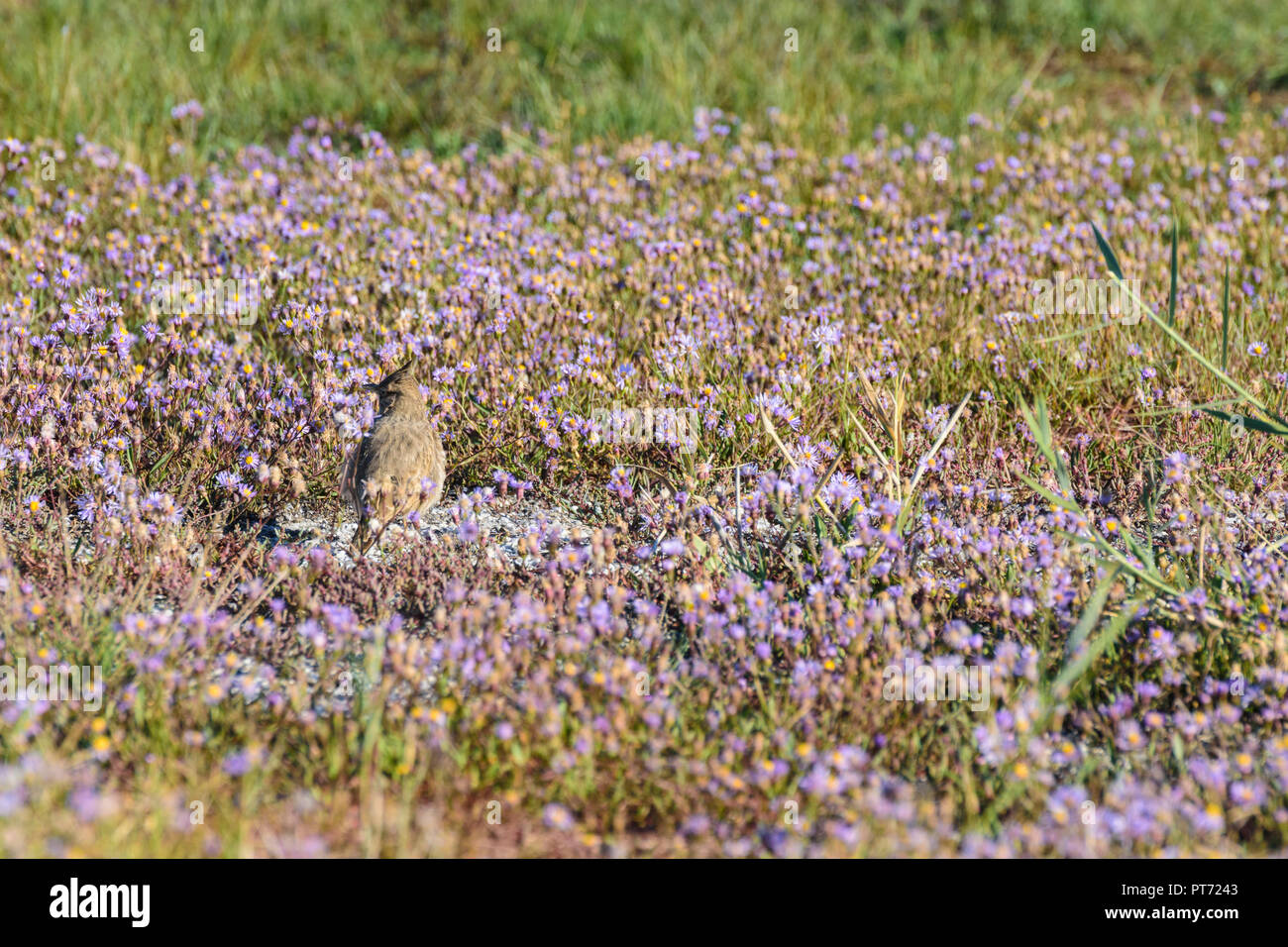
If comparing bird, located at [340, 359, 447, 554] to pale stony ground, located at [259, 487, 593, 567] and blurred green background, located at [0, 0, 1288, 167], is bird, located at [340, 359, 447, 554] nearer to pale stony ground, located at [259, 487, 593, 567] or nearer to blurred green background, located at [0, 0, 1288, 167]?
pale stony ground, located at [259, 487, 593, 567]

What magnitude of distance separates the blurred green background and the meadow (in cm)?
6

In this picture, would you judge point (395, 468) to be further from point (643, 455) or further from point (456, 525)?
point (643, 455)

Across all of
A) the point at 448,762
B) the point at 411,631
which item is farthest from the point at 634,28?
the point at 448,762

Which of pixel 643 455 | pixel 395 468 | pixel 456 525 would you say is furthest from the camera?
pixel 643 455

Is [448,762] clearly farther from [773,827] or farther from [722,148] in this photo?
[722,148]

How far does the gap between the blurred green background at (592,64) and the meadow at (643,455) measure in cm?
6

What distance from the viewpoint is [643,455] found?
436 cm

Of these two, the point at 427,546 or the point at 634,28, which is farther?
the point at 634,28

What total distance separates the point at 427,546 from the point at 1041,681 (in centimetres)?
199

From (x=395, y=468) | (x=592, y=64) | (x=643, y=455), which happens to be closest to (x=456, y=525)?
(x=395, y=468)

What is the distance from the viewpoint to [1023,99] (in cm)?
738

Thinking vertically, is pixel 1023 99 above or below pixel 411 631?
above

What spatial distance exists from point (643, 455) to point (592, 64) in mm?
4551

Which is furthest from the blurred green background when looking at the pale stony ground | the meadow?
the pale stony ground
